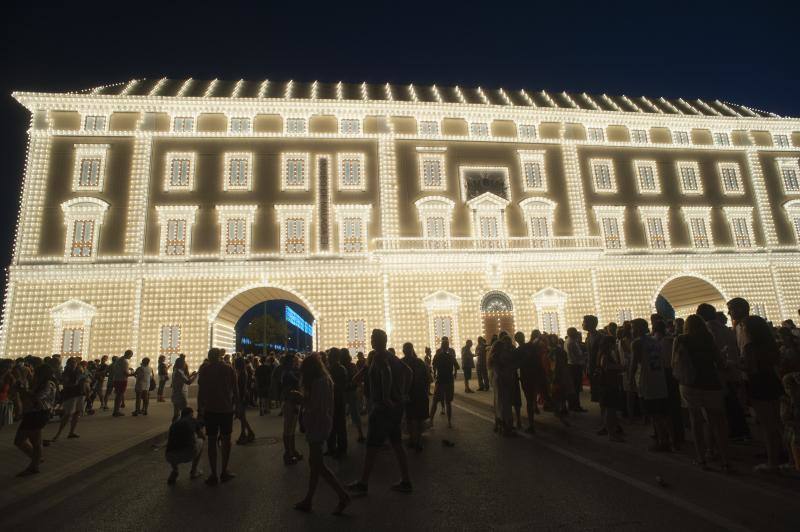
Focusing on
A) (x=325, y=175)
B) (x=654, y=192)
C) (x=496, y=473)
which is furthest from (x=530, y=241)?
(x=496, y=473)

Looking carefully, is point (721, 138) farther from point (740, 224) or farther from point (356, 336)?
point (356, 336)

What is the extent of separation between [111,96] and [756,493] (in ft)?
103

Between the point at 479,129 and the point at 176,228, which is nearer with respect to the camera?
the point at 176,228

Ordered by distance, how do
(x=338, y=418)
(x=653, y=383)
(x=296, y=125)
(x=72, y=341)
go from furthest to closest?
(x=296, y=125) → (x=72, y=341) → (x=338, y=418) → (x=653, y=383)

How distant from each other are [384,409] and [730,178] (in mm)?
34673

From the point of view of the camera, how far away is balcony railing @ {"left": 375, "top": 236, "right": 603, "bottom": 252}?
27.0m

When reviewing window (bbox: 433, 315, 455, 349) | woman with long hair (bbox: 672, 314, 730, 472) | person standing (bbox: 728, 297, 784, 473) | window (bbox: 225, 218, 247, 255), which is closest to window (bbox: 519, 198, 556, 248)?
window (bbox: 433, 315, 455, 349)

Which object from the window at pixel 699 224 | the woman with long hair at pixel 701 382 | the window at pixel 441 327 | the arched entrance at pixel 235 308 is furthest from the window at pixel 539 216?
the woman with long hair at pixel 701 382

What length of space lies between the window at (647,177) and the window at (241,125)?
2425 cm

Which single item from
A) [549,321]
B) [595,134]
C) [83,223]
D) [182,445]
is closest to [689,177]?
[595,134]

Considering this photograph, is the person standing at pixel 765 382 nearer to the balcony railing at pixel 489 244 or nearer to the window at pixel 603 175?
the balcony railing at pixel 489 244

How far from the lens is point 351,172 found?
28047 millimetres

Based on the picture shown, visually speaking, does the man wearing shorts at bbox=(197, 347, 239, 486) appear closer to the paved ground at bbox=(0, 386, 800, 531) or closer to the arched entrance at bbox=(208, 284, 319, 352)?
the paved ground at bbox=(0, 386, 800, 531)

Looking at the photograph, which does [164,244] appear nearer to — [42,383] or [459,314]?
[459,314]
